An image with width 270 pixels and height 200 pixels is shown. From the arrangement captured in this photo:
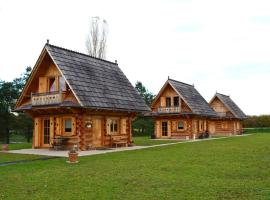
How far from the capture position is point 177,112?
3600cm

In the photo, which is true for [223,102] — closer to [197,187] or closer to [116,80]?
[116,80]

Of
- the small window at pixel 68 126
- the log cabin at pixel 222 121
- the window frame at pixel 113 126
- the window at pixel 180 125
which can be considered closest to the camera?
the small window at pixel 68 126

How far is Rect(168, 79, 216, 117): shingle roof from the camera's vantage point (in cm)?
3621

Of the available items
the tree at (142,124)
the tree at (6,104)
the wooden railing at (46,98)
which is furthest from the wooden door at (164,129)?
the wooden railing at (46,98)

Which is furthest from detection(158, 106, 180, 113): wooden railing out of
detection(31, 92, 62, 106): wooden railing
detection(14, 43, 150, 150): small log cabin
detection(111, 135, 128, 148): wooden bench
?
detection(31, 92, 62, 106): wooden railing

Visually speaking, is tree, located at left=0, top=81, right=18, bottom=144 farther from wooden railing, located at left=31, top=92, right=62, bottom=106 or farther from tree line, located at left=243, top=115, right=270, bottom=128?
tree line, located at left=243, top=115, right=270, bottom=128

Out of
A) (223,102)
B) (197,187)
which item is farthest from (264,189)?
(223,102)

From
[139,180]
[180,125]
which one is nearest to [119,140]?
[139,180]

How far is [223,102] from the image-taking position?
50.2m

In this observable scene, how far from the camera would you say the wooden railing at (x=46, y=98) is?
20.8 metres

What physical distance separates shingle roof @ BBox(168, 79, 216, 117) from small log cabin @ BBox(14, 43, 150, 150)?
12154 millimetres

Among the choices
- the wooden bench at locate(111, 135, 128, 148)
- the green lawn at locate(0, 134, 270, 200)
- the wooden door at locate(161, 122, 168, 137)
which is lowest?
Result: the green lawn at locate(0, 134, 270, 200)

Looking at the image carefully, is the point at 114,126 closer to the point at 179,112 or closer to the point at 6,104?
the point at 179,112

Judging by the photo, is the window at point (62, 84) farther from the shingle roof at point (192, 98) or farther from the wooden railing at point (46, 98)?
the shingle roof at point (192, 98)
